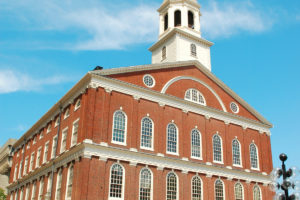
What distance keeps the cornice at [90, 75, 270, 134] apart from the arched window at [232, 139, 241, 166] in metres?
2.20

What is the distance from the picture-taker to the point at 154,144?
29.7 metres

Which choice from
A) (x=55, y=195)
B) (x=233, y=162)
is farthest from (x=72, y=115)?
(x=233, y=162)

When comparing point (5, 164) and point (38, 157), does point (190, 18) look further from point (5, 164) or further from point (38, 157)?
point (5, 164)

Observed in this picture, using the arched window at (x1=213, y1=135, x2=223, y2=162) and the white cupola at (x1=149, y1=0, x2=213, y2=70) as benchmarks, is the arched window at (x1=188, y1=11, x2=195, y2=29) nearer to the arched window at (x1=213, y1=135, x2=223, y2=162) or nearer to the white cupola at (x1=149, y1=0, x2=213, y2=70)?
the white cupola at (x1=149, y1=0, x2=213, y2=70)

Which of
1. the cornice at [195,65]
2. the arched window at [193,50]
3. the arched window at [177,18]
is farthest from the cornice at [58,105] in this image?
the arched window at [177,18]

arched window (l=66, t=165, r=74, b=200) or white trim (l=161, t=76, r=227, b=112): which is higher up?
white trim (l=161, t=76, r=227, b=112)

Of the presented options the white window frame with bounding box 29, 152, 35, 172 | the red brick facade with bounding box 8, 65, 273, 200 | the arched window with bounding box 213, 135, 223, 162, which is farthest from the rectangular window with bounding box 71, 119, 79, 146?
the arched window with bounding box 213, 135, 223, 162

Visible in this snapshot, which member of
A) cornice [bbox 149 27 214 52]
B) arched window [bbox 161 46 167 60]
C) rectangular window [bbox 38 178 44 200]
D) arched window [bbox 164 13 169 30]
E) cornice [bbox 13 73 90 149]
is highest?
arched window [bbox 164 13 169 30]

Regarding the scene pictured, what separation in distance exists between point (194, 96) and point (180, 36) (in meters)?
8.23

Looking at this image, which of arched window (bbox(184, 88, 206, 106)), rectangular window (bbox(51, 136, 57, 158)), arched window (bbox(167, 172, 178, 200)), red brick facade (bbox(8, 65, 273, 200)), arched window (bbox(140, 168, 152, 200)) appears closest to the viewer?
red brick facade (bbox(8, 65, 273, 200))

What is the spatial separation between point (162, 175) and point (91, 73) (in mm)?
10457

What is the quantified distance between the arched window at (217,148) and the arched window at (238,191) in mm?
3132

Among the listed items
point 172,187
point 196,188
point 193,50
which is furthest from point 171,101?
point 193,50

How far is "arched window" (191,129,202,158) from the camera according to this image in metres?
32.4
